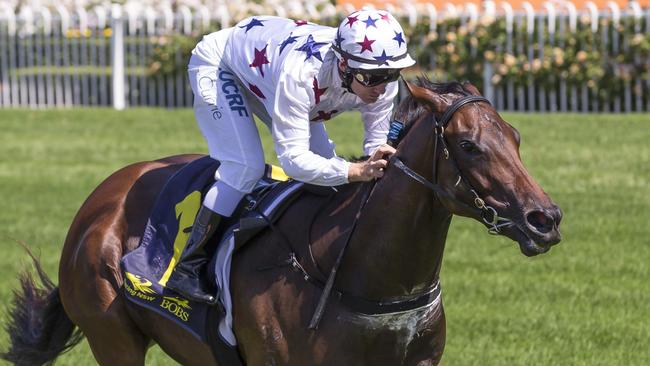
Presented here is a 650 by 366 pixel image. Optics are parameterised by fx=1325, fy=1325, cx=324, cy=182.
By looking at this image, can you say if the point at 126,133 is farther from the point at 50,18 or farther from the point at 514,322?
the point at 514,322

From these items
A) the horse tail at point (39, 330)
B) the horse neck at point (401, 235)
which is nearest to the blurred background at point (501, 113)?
the horse tail at point (39, 330)

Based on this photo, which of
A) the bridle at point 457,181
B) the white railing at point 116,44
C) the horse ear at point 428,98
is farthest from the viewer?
the white railing at point 116,44

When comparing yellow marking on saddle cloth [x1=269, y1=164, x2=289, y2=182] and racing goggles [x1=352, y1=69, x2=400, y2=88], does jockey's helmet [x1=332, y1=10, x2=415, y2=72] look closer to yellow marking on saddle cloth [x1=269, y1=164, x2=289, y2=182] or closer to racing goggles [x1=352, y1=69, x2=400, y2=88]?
racing goggles [x1=352, y1=69, x2=400, y2=88]

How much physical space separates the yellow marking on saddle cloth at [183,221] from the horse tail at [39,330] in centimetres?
108

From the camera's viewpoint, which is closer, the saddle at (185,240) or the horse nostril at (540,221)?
the horse nostril at (540,221)

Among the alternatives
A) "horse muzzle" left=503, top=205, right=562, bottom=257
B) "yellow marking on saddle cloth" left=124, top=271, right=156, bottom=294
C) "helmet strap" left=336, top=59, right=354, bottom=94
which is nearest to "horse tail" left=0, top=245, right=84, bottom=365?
"yellow marking on saddle cloth" left=124, top=271, right=156, bottom=294

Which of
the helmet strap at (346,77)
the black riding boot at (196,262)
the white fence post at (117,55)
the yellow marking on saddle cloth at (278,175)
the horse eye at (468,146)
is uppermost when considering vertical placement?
the helmet strap at (346,77)

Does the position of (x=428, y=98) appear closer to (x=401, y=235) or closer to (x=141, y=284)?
(x=401, y=235)

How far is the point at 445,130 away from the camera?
14.3 feet

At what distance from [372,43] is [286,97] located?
37cm

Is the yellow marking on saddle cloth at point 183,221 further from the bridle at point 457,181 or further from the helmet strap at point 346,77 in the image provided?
the bridle at point 457,181

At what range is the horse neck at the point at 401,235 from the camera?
4.46 meters

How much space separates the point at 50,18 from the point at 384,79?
13.9 meters

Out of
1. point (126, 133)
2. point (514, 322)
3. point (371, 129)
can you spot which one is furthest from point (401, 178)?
point (126, 133)
